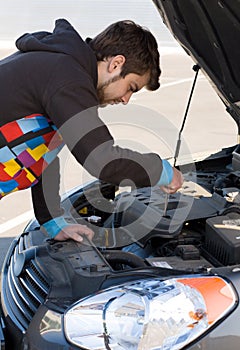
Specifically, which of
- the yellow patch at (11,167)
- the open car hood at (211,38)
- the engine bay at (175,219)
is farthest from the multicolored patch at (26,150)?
the open car hood at (211,38)

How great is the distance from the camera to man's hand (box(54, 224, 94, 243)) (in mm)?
2622

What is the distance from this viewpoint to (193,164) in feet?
12.1

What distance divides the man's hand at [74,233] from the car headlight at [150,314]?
0.60 meters

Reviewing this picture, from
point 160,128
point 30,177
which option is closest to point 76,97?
point 30,177

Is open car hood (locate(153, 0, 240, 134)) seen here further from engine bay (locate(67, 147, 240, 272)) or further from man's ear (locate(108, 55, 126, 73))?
man's ear (locate(108, 55, 126, 73))

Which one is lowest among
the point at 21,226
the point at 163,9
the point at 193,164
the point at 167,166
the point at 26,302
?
the point at 21,226

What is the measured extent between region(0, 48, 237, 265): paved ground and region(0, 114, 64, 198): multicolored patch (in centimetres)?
78

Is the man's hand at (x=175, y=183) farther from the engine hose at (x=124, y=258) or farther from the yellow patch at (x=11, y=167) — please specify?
the yellow patch at (x=11, y=167)

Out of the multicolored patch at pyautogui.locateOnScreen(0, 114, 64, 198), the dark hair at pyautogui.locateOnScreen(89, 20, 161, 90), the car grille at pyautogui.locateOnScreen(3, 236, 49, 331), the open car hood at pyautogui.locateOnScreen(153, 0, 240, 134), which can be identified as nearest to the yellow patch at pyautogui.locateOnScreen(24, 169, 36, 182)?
the multicolored patch at pyautogui.locateOnScreen(0, 114, 64, 198)

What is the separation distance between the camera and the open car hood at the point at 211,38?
→ 2.83m

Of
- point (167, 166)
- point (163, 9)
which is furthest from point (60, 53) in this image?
point (163, 9)

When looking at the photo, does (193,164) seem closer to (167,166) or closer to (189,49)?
(189,49)

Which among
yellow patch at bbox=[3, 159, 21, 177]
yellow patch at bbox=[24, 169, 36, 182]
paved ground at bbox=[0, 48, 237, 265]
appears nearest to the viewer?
yellow patch at bbox=[3, 159, 21, 177]

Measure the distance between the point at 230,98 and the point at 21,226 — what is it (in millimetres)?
2193
